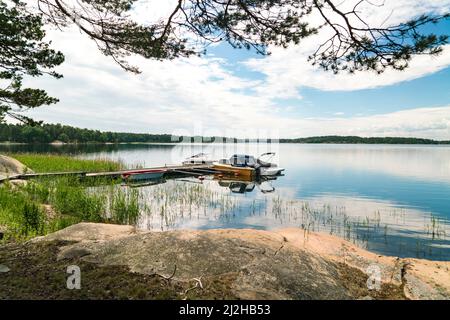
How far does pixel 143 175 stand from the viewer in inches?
965

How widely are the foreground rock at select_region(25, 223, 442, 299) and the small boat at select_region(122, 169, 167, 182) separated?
18452mm

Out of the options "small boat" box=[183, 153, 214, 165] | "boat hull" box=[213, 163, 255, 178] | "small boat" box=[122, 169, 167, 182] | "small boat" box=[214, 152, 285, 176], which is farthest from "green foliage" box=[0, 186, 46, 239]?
"small boat" box=[183, 153, 214, 165]

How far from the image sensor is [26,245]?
458 cm

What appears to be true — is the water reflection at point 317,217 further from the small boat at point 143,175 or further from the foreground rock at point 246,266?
the foreground rock at point 246,266

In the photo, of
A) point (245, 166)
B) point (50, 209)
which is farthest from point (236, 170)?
point (50, 209)

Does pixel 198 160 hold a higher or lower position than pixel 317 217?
higher

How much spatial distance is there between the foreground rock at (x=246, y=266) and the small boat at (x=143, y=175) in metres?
18.5

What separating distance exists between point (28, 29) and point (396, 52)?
9.15 m

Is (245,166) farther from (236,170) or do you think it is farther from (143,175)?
(143,175)

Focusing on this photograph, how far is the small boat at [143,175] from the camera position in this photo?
22878 mm

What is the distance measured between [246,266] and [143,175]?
21960 millimetres

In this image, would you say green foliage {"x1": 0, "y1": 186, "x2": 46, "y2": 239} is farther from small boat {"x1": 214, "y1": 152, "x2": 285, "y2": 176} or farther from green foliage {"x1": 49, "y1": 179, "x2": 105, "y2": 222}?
small boat {"x1": 214, "y1": 152, "x2": 285, "y2": 176}

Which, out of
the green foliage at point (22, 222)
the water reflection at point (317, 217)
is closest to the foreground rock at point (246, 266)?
the green foliage at point (22, 222)

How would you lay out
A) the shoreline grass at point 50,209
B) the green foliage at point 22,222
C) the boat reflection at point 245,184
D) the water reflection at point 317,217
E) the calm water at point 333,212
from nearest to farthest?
the green foliage at point 22,222 → the shoreline grass at point 50,209 → the water reflection at point 317,217 → the calm water at point 333,212 → the boat reflection at point 245,184
